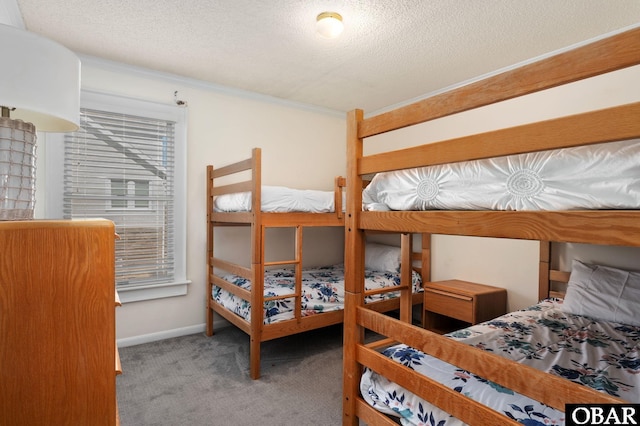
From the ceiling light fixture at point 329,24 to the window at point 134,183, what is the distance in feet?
4.95

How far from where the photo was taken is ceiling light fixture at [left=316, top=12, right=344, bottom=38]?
1948 mm

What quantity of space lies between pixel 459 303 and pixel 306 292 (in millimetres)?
1170

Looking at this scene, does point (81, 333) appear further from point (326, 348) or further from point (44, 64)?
point (326, 348)

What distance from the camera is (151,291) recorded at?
9.10 ft

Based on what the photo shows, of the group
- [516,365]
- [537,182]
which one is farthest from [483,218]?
[516,365]

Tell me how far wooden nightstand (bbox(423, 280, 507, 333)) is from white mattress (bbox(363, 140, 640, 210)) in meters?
1.66

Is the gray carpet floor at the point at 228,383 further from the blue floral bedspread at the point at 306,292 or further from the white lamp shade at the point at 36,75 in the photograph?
the white lamp shade at the point at 36,75

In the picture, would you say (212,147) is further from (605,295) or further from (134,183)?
(605,295)

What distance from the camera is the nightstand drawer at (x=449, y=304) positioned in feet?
8.32

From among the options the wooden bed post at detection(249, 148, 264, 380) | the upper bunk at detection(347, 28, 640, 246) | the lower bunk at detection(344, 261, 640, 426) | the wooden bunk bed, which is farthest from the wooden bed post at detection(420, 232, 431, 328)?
the upper bunk at detection(347, 28, 640, 246)

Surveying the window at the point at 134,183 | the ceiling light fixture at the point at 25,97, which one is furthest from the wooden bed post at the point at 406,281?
the window at the point at 134,183

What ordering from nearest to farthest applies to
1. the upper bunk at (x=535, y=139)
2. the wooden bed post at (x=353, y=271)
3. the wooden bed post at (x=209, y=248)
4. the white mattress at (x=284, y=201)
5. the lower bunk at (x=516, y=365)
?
the upper bunk at (x=535, y=139) → the lower bunk at (x=516, y=365) → the wooden bed post at (x=353, y=271) → the white mattress at (x=284, y=201) → the wooden bed post at (x=209, y=248)

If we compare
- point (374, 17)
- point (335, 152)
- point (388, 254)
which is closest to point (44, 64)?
point (374, 17)

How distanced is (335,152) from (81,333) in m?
3.36
